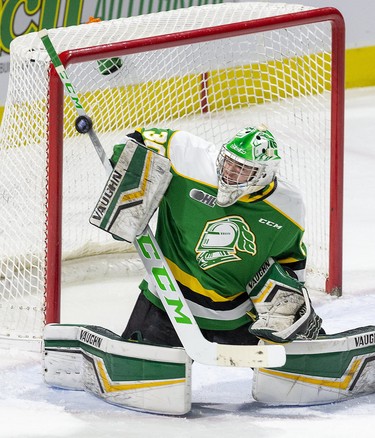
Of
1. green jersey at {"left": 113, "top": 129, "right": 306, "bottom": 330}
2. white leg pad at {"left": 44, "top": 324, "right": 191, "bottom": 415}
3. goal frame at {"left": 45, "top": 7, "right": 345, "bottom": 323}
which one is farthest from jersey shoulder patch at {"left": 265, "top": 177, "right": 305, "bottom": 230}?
goal frame at {"left": 45, "top": 7, "right": 345, "bottom": 323}

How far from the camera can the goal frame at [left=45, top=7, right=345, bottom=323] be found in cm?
387

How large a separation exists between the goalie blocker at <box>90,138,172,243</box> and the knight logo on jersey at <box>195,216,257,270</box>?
0.52 feet

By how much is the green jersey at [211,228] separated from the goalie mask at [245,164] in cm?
6

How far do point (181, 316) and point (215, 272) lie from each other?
0.48 feet

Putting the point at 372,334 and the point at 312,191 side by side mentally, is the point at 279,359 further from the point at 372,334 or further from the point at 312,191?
the point at 312,191

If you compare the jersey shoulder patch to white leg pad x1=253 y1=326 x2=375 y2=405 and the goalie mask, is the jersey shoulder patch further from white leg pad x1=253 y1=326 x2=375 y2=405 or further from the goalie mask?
white leg pad x1=253 y1=326 x2=375 y2=405

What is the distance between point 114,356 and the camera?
11.5 ft

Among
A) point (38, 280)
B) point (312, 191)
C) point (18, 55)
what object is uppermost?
point (18, 55)

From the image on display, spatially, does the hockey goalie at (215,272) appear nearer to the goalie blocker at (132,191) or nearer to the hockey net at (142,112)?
the goalie blocker at (132,191)

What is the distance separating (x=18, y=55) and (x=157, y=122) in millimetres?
1049

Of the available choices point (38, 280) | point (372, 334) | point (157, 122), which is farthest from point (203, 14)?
point (372, 334)

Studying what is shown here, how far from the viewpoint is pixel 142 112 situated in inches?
203

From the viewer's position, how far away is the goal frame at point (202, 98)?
12.7ft

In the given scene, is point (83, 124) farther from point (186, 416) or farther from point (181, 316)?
point (186, 416)
